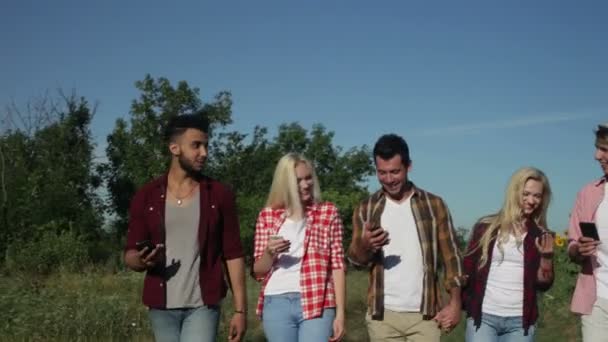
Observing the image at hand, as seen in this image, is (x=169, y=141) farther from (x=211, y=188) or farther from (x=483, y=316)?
(x=483, y=316)

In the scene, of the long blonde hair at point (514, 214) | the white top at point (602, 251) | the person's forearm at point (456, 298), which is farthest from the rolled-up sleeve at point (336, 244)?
the white top at point (602, 251)

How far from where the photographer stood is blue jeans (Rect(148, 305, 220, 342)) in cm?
427

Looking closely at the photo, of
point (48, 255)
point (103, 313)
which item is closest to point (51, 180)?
point (48, 255)

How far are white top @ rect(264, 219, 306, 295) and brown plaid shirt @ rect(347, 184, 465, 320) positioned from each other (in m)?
0.34

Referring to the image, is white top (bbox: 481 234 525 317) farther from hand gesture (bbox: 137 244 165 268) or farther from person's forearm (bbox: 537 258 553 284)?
hand gesture (bbox: 137 244 165 268)

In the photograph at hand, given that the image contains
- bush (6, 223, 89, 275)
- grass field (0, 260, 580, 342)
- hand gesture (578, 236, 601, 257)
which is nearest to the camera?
hand gesture (578, 236, 601, 257)

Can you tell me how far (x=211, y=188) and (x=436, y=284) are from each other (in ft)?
4.78

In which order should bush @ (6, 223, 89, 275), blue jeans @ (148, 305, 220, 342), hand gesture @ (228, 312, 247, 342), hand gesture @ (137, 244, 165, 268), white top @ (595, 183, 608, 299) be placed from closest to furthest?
1. hand gesture @ (137, 244, 165, 268)
2. blue jeans @ (148, 305, 220, 342)
3. hand gesture @ (228, 312, 247, 342)
4. white top @ (595, 183, 608, 299)
5. bush @ (6, 223, 89, 275)

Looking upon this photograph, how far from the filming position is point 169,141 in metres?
4.47

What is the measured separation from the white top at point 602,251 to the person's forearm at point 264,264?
209 centimetres

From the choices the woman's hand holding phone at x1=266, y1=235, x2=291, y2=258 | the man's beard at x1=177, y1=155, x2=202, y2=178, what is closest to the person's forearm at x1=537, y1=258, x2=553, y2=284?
the woman's hand holding phone at x1=266, y1=235, x2=291, y2=258

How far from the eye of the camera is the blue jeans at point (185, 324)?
14.0 feet

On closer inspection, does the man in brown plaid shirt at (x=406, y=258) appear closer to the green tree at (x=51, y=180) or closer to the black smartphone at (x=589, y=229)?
the black smartphone at (x=589, y=229)

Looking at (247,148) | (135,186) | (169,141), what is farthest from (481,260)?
(247,148)
